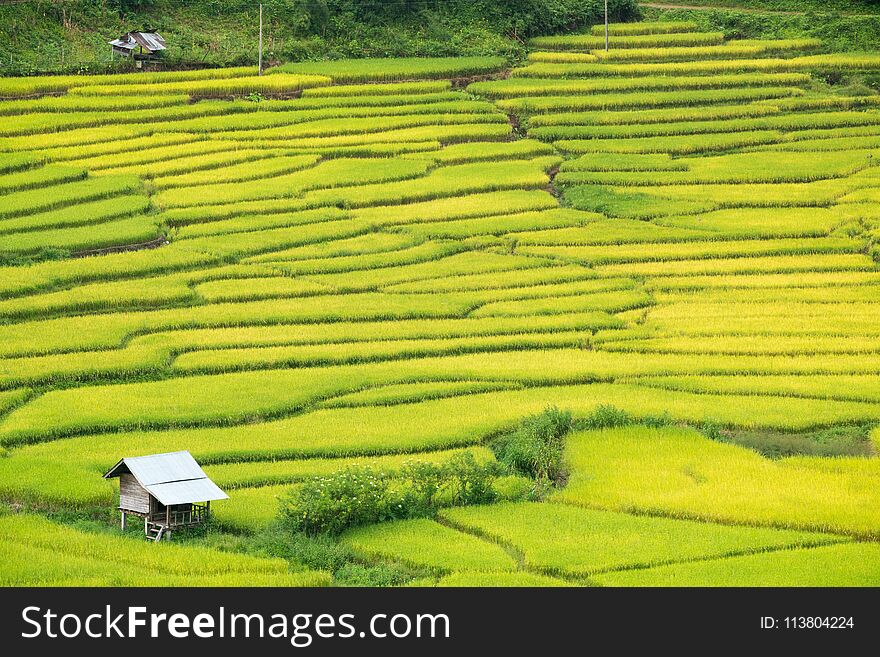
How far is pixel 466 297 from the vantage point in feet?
109

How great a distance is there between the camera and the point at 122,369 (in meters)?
27.2

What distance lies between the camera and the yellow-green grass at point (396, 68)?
51594 millimetres

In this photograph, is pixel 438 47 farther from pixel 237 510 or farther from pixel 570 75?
pixel 237 510

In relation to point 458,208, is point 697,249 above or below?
below

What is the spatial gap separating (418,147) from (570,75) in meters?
10.6

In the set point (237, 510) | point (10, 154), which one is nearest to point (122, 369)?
point (237, 510)

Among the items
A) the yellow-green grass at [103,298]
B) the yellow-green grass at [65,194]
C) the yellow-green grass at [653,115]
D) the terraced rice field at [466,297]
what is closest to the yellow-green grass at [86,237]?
the terraced rice field at [466,297]

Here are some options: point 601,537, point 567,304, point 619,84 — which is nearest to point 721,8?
point 619,84

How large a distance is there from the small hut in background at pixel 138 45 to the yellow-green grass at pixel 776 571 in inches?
1489

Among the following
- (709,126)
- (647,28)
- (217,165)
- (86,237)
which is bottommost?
(86,237)

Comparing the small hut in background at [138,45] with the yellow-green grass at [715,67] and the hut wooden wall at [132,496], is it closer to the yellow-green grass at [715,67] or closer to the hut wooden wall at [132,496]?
the yellow-green grass at [715,67]

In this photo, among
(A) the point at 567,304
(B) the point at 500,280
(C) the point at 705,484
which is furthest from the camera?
(B) the point at 500,280

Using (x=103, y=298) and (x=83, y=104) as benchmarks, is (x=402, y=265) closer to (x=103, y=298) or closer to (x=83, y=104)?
(x=103, y=298)

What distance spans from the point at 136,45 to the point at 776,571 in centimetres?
3891
